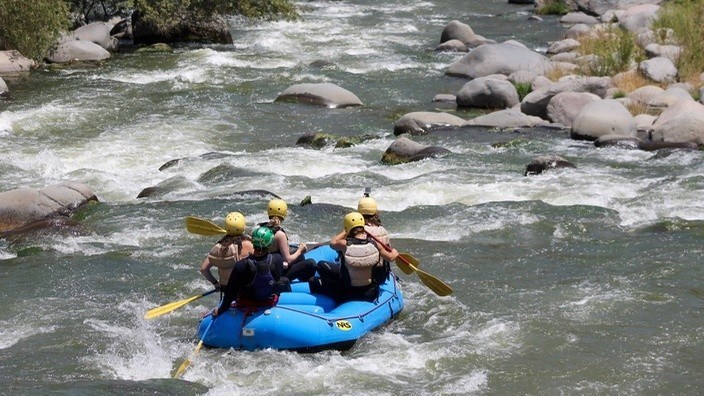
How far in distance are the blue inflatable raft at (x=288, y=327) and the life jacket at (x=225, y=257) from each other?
27 cm

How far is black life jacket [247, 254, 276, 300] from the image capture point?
27.0ft

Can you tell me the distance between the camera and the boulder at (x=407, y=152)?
14.4 m

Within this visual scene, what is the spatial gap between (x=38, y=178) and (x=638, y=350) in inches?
336

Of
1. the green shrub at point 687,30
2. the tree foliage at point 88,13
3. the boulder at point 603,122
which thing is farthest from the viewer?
the tree foliage at point 88,13

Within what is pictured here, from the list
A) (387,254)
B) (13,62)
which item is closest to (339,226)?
(387,254)

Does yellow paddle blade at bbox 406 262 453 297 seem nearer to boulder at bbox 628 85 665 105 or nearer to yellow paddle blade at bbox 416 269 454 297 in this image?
yellow paddle blade at bbox 416 269 454 297

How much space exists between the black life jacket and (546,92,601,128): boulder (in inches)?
348

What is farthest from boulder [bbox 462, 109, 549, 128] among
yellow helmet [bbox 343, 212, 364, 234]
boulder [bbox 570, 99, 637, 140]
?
yellow helmet [bbox 343, 212, 364, 234]

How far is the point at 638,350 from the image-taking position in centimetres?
838

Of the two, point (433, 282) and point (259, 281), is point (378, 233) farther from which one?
point (259, 281)

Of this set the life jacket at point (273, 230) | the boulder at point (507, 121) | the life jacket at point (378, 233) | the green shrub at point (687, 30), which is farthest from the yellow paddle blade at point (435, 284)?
the green shrub at point (687, 30)

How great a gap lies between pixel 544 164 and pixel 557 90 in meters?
3.75

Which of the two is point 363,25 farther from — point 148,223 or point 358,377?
point 358,377

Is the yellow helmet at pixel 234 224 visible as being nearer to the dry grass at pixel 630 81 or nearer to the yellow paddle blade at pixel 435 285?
the yellow paddle blade at pixel 435 285
